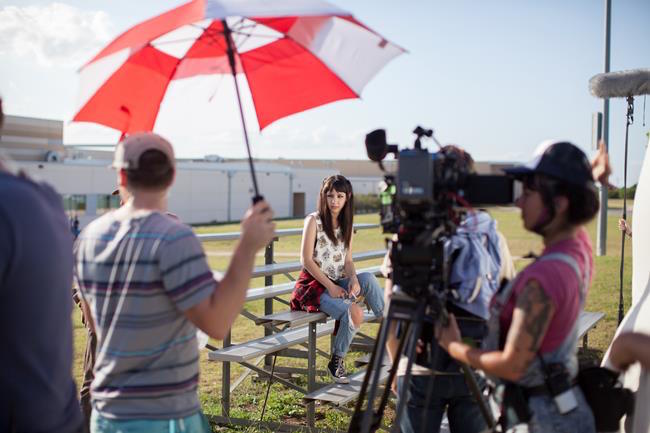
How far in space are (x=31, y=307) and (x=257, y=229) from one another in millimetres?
715

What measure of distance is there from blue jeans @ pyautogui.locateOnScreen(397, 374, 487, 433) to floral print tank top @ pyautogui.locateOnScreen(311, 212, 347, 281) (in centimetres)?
284

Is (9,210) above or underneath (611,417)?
above

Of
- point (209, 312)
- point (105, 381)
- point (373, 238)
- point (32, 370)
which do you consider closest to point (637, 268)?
point (209, 312)

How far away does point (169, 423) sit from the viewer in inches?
86.5

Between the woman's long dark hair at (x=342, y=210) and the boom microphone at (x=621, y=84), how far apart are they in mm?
2374

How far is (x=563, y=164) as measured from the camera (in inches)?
87.5

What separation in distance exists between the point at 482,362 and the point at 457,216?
1.99ft

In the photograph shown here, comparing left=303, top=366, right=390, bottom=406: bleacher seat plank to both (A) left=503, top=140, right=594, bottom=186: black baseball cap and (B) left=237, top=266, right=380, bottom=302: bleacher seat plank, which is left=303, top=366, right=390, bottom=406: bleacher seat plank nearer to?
(B) left=237, top=266, right=380, bottom=302: bleacher seat plank

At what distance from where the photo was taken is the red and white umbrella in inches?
99.0

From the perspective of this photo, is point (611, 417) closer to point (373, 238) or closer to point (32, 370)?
point (32, 370)

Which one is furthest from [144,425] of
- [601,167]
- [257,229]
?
[601,167]

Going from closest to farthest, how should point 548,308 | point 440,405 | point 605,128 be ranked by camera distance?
point 548,308
point 440,405
point 605,128

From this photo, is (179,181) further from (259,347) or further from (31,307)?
(31,307)

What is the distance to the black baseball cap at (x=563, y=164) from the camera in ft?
7.25
